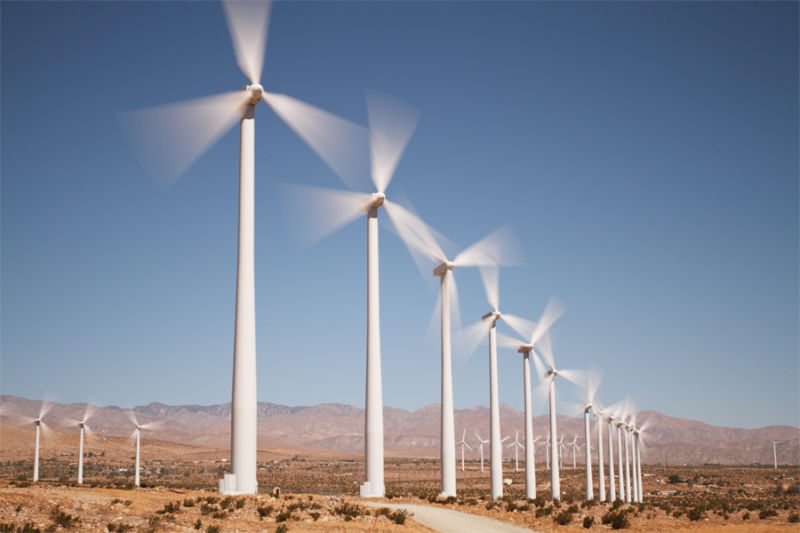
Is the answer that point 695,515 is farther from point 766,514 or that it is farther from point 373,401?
point 373,401

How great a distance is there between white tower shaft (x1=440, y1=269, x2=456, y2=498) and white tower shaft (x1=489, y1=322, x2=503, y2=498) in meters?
5.21

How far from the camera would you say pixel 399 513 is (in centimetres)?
3056

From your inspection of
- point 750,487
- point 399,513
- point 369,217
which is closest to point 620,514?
point 399,513

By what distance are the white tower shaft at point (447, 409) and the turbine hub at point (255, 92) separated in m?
18.2

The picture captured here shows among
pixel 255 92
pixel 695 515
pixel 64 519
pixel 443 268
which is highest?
pixel 255 92

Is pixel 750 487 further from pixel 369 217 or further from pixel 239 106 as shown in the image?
pixel 239 106

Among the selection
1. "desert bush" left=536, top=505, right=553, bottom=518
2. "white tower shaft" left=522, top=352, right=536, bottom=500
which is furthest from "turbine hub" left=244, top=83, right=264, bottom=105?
"white tower shaft" left=522, top=352, right=536, bottom=500

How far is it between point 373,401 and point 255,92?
1670cm

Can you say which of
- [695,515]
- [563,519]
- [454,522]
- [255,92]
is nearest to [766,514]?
[695,515]

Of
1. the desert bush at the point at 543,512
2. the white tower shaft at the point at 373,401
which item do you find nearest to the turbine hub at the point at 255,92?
the white tower shaft at the point at 373,401

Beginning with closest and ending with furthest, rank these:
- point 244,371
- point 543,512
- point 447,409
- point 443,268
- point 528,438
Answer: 1. point 244,371
2. point 543,512
3. point 447,409
4. point 443,268
5. point 528,438

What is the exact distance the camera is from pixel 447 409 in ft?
150

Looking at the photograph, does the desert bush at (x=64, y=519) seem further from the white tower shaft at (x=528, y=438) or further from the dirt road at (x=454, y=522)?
the white tower shaft at (x=528, y=438)

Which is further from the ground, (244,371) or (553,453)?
(244,371)
